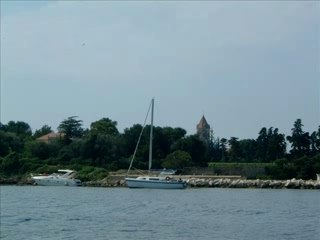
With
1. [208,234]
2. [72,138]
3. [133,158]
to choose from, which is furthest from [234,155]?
[208,234]

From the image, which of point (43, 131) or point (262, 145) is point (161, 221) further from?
point (43, 131)

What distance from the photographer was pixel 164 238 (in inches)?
981

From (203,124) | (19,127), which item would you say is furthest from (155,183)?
(203,124)

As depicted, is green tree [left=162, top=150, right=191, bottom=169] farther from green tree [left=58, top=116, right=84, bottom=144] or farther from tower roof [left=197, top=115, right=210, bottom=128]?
tower roof [left=197, top=115, right=210, bottom=128]

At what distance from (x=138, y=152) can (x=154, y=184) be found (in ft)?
72.6

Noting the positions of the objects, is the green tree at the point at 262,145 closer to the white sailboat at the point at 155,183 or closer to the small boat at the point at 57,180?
the small boat at the point at 57,180

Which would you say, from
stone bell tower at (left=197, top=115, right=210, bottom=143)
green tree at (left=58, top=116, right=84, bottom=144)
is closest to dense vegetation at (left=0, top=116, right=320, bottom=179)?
green tree at (left=58, top=116, right=84, bottom=144)

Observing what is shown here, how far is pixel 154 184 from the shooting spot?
2640 inches

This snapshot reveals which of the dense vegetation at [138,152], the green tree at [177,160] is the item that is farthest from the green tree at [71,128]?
the green tree at [177,160]

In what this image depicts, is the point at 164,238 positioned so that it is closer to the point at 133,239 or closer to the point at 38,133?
the point at 133,239

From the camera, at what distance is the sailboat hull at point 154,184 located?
66.4 metres

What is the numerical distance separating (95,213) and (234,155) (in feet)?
257

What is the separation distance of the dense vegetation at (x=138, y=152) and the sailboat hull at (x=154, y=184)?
1157cm

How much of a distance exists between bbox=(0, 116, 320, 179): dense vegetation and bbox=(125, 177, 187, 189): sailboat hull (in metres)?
11.6
